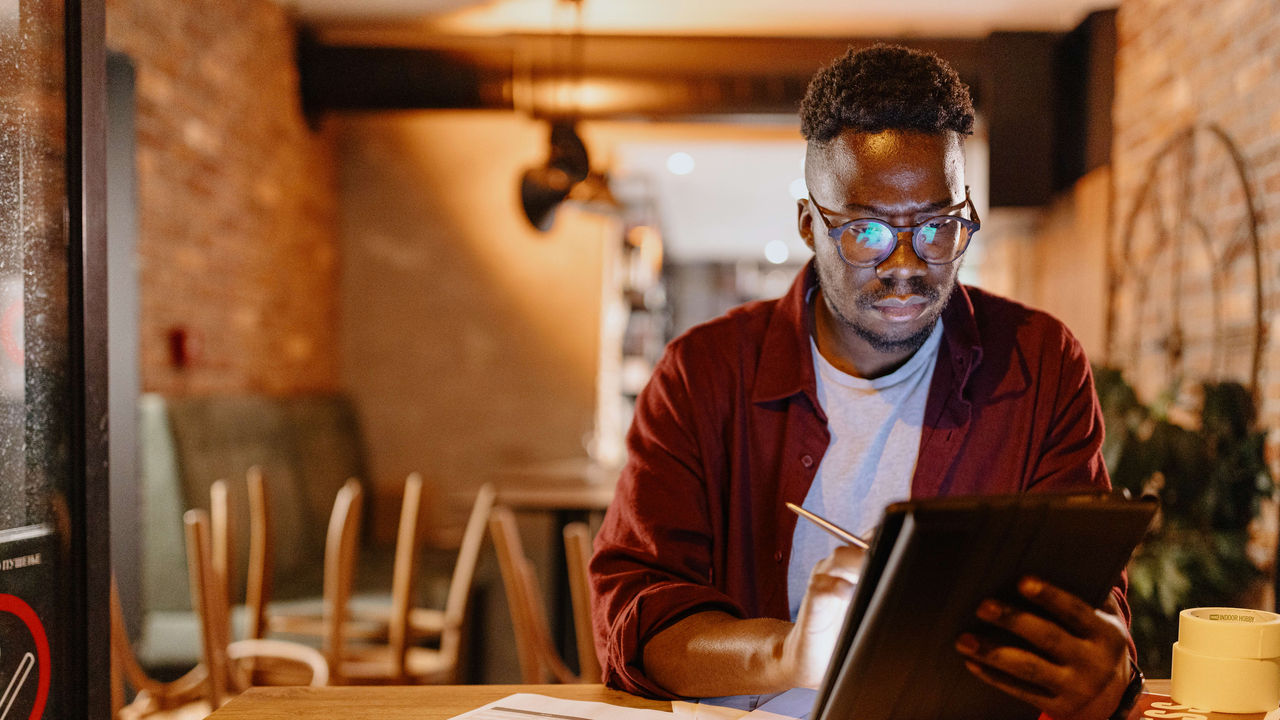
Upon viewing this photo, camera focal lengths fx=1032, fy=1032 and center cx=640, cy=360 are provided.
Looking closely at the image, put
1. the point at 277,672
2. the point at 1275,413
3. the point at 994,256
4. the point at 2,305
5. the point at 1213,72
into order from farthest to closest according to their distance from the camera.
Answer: the point at 994,256 < the point at 277,672 < the point at 1213,72 < the point at 1275,413 < the point at 2,305

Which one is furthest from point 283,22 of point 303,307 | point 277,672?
point 277,672

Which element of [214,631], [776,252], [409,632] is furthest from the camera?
[776,252]

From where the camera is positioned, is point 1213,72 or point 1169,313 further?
point 1169,313

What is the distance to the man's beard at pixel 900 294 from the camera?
46.7 inches

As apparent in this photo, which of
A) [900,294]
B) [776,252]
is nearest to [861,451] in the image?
[900,294]

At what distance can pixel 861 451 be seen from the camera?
1.33 meters

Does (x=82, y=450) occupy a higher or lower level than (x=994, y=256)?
lower

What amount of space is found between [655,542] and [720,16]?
12.9 ft

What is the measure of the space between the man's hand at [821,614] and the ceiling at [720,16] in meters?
3.74

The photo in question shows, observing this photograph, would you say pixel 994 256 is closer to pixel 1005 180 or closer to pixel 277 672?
pixel 1005 180

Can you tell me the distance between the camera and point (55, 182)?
4.09ft

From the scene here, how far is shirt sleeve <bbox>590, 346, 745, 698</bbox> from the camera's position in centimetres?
118

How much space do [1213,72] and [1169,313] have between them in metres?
0.79

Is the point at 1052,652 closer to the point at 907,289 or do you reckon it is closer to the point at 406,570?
the point at 907,289
